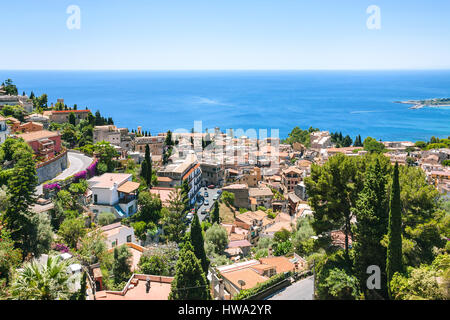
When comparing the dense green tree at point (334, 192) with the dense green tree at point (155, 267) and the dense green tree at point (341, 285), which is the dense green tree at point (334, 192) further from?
the dense green tree at point (155, 267)

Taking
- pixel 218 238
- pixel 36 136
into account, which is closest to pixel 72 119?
pixel 36 136

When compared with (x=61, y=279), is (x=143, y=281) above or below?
below

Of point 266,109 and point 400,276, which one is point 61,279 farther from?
point 266,109

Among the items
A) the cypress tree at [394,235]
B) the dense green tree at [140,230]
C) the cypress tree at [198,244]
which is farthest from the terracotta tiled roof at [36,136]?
the cypress tree at [394,235]

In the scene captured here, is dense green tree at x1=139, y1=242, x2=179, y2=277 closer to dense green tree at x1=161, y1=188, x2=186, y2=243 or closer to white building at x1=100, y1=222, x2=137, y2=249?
white building at x1=100, y1=222, x2=137, y2=249

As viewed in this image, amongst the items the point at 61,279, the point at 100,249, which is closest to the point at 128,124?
the point at 100,249

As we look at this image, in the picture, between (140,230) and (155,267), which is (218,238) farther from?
(155,267)
